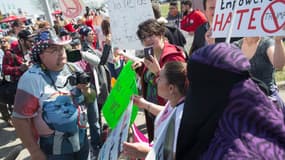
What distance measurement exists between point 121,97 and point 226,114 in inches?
51.4

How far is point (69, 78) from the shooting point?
2.57m

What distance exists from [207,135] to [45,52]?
1631 mm

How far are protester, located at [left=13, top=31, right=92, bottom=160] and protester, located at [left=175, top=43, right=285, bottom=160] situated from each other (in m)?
1.35

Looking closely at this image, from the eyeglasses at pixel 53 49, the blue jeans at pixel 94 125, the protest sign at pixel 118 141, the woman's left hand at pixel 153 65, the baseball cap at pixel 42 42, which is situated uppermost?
the baseball cap at pixel 42 42

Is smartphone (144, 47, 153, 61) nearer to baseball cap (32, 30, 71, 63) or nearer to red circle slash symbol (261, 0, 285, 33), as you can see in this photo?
baseball cap (32, 30, 71, 63)

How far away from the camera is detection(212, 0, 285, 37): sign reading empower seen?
2135 mm

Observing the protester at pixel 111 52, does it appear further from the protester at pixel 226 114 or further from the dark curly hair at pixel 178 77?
the protester at pixel 226 114

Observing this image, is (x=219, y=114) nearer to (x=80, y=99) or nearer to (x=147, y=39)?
(x=80, y=99)

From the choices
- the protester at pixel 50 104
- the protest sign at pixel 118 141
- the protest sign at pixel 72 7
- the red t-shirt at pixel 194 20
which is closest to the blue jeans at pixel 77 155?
the protester at pixel 50 104

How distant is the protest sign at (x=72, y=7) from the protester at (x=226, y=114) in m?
4.27

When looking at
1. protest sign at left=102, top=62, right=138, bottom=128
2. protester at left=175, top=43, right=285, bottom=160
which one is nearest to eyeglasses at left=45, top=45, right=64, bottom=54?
protest sign at left=102, top=62, right=138, bottom=128

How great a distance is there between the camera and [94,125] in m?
4.52

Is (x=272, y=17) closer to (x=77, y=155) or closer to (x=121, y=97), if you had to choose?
(x=121, y=97)

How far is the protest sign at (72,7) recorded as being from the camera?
5328mm
